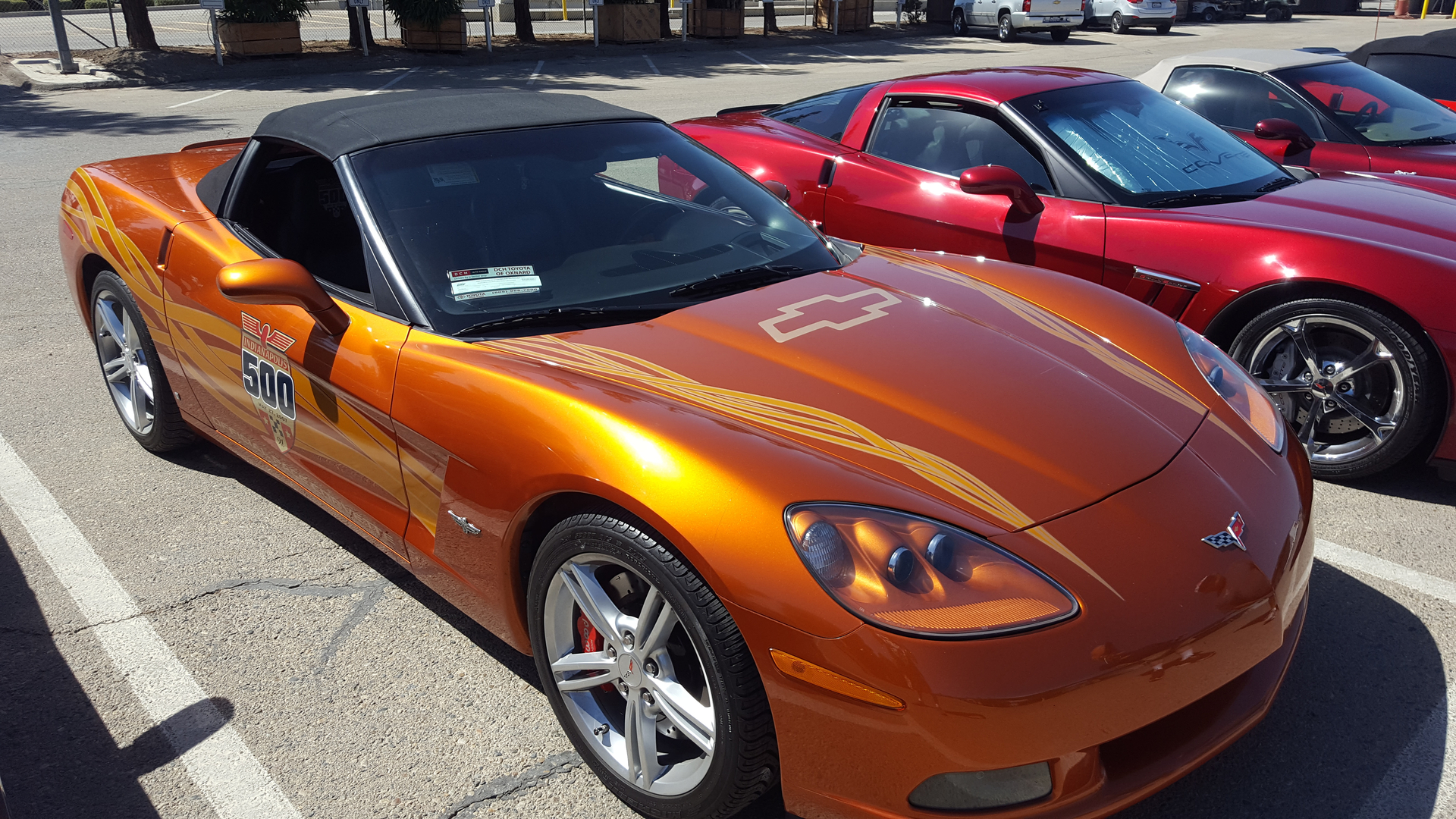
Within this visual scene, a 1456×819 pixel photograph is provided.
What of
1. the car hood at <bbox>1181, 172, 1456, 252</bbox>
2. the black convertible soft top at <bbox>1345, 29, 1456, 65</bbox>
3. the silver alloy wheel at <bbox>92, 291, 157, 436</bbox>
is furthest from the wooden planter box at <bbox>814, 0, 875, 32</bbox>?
the silver alloy wheel at <bbox>92, 291, 157, 436</bbox>

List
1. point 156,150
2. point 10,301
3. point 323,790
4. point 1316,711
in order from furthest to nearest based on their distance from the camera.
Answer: point 156,150 < point 10,301 < point 1316,711 < point 323,790

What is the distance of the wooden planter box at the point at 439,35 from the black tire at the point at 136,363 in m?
18.1

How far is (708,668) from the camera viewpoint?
6.69 feet

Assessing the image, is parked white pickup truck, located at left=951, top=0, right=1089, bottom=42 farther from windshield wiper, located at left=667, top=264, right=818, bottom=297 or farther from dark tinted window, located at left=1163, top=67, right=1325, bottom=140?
windshield wiper, located at left=667, top=264, right=818, bottom=297

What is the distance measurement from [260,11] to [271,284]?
18855 mm

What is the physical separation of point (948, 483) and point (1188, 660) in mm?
541

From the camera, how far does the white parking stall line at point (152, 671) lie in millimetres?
2439

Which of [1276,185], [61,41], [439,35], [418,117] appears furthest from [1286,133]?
[61,41]

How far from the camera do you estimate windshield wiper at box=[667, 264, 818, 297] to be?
2908mm

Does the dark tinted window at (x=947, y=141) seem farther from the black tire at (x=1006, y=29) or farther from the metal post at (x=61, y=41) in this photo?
the black tire at (x=1006, y=29)

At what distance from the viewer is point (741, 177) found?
3.65 metres

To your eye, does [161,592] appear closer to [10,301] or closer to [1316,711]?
[1316,711]

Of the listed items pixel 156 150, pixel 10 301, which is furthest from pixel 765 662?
pixel 156 150

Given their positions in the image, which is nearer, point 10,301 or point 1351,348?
point 1351,348
